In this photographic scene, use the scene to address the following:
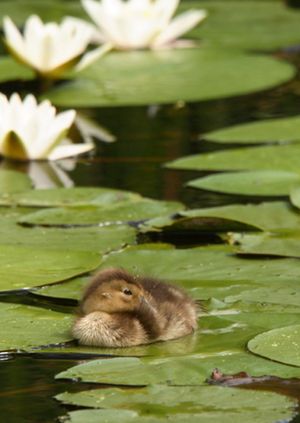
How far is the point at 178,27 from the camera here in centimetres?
695

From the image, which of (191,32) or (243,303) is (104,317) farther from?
(191,32)

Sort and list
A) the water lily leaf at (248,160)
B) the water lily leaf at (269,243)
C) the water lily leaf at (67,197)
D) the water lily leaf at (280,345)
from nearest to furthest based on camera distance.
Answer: the water lily leaf at (280,345)
the water lily leaf at (269,243)
the water lily leaf at (67,197)
the water lily leaf at (248,160)

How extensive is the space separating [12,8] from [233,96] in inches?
96.2

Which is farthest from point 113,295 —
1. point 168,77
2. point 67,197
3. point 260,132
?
point 168,77

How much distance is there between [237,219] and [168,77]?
2507mm

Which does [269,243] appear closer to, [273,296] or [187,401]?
[273,296]

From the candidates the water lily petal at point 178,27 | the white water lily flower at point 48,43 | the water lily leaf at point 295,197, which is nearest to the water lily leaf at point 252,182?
the water lily leaf at point 295,197

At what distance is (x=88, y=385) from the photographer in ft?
8.96

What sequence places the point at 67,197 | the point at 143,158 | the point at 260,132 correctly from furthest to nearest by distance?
the point at 260,132 → the point at 143,158 → the point at 67,197

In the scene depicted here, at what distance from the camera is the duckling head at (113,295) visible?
3.07 metres

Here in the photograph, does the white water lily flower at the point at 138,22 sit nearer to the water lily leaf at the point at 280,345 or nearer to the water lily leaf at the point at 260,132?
the water lily leaf at the point at 260,132

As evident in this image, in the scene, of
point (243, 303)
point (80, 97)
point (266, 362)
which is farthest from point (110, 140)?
point (266, 362)

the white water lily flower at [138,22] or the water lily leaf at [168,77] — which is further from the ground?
the white water lily flower at [138,22]

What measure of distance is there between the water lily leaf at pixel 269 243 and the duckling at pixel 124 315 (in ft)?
1.76
